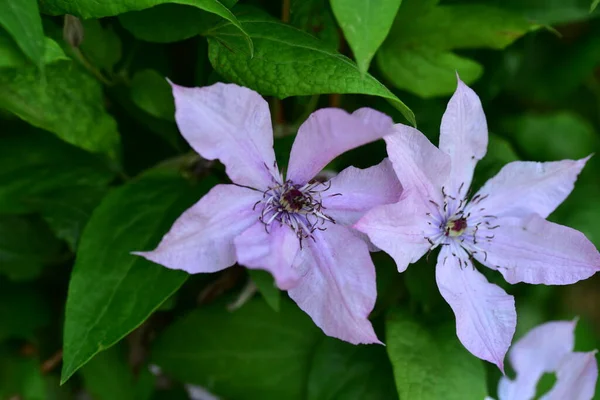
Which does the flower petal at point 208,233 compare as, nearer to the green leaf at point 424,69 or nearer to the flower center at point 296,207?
the flower center at point 296,207

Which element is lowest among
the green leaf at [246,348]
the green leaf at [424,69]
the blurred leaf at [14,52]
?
the green leaf at [246,348]

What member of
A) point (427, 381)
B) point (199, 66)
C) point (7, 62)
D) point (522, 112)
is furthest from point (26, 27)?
point (522, 112)

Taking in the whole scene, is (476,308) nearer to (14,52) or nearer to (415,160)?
(415,160)

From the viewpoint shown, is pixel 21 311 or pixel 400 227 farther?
pixel 21 311

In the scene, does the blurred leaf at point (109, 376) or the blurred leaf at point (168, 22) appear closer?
the blurred leaf at point (168, 22)

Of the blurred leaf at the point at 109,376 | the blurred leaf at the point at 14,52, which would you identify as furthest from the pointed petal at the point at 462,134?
the blurred leaf at the point at 109,376

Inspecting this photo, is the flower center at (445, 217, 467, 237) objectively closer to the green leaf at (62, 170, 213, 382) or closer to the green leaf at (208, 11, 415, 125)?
the green leaf at (208, 11, 415, 125)

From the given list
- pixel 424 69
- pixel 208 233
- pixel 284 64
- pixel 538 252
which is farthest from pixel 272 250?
pixel 424 69
